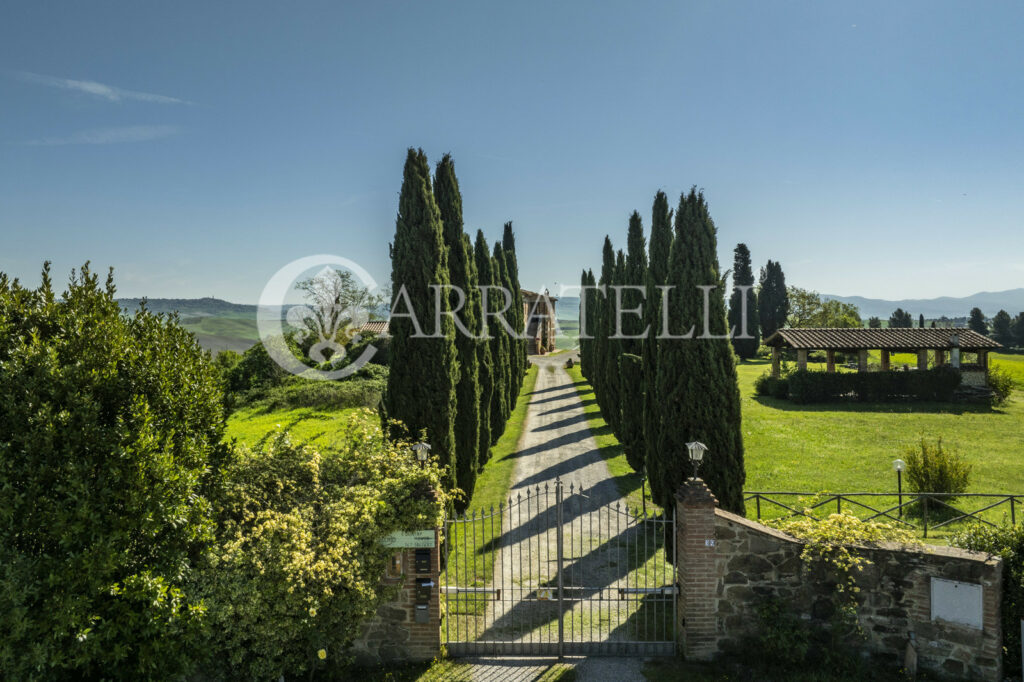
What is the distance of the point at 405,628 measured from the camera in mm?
6977

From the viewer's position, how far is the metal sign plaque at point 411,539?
6.73 metres

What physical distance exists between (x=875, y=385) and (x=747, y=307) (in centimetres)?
3435

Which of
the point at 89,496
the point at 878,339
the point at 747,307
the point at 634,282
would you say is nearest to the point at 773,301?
the point at 747,307

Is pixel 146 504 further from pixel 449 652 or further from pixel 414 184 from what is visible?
pixel 414 184

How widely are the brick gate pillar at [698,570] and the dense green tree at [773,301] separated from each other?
6218 centimetres

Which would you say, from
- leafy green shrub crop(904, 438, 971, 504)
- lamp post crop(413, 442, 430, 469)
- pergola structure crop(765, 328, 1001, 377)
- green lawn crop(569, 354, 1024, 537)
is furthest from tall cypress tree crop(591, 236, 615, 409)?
lamp post crop(413, 442, 430, 469)

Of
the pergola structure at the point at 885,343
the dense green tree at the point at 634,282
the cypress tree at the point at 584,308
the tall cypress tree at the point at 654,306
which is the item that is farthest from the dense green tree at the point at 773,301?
the tall cypress tree at the point at 654,306

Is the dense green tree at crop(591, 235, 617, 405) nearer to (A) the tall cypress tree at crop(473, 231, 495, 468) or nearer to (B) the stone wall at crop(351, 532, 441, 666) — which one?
(A) the tall cypress tree at crop(473, 231, 495, 468)

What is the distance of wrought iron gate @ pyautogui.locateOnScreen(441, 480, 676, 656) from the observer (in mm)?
7289

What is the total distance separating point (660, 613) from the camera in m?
8.54

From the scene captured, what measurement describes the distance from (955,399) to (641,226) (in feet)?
68.2

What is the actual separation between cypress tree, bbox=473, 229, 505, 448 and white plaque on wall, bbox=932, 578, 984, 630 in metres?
12.2

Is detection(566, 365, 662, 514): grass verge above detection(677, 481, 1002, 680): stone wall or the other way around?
the other way around

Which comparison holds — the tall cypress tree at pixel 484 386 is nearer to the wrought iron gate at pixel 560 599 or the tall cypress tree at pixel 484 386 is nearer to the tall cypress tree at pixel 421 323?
the tall cypress tree at pixel 421 323
